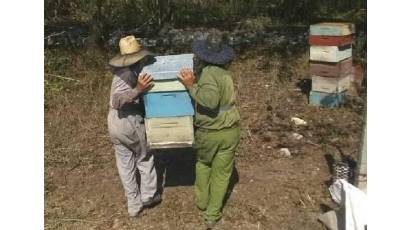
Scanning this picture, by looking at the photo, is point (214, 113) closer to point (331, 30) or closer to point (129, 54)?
point (129, 54)

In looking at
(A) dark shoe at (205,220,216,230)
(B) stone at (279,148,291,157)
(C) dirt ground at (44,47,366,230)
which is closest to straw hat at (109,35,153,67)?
(C) dirt ground at (44,47,366,230)

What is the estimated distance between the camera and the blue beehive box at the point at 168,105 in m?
5.11

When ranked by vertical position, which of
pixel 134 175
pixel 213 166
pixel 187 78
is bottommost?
pixel 134 175

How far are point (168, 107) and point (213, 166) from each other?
79 centimetres

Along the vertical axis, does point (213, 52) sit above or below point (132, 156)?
above

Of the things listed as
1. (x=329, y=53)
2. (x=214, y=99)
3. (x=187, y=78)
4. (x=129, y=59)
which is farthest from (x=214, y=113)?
(x=329, y=53)

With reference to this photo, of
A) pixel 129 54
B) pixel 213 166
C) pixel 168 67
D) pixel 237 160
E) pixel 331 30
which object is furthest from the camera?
pixel 331 30

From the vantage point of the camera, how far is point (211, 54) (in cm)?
511

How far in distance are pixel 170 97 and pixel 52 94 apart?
464 cm

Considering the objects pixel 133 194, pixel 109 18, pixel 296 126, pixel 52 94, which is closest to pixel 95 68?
pixel 52 94

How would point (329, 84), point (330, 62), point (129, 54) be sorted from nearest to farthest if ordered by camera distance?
point (129, 54) → point (330, 62) → point (329, 84)

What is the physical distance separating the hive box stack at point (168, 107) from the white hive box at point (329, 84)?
3871 mm

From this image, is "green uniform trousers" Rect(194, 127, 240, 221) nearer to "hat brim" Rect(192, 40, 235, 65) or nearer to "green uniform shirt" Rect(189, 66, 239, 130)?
"green uniform shirt" Rect(189, 66, 239, 130)
